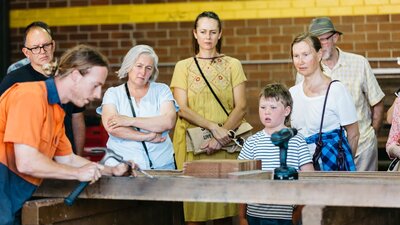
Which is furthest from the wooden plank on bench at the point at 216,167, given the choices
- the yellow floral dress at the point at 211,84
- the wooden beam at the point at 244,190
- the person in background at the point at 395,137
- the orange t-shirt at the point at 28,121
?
the yellow floral dress at the point at 211,84

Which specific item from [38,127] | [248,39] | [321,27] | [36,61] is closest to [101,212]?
[38,127]

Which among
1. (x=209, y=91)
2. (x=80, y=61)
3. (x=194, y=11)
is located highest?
(x=194, y=11)

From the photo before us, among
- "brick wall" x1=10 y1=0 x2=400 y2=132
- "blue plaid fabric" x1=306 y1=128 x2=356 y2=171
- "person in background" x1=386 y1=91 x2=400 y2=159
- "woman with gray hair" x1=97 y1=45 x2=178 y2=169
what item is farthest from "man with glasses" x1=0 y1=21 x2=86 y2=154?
"brick wall" x1=10 y1=0 x2=400 y2=132

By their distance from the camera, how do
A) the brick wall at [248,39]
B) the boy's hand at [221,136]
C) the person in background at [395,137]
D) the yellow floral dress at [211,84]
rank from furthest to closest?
the brick wall at [248,39]
the yellow floral dress at [211,84]
the boy's hand at [221,136]
the person in background at [395,137]

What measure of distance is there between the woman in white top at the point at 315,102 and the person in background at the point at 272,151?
420 mm

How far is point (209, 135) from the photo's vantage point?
7.13 metres

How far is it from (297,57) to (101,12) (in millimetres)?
4120

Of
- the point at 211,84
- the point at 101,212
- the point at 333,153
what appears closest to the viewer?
the point at 101,212

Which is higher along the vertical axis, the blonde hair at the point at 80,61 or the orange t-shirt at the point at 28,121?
the blonde hair at the point at 80,61

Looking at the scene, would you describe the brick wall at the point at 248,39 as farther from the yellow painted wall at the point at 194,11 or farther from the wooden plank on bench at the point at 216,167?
the wooden plank on bench at the point at 216,167

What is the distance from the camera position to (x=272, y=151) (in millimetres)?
5820

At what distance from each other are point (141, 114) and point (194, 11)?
335 centimetres

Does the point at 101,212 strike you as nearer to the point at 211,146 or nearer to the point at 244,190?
the point at 244,190

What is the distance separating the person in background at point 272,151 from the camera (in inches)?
222
